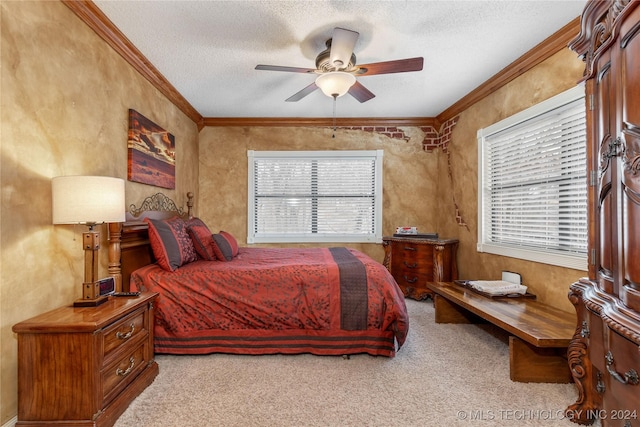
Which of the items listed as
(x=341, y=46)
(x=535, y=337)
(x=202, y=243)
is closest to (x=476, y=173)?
(x=535, y=337)

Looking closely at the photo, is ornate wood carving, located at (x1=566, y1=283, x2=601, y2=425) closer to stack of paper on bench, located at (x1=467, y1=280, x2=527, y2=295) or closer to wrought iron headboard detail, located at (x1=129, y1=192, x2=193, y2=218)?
stack of paper on bench, located at (x1=467, y1=280, x2=527, y2=295)

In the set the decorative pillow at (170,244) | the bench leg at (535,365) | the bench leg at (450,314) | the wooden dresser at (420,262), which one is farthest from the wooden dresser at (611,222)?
the decorative pillow at (170,244)

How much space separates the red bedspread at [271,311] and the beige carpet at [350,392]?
0.11 meters

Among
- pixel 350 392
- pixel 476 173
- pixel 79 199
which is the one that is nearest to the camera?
pixel 79 199

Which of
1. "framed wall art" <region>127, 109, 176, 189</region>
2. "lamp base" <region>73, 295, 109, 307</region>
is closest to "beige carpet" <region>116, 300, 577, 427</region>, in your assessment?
"lamp base" <region>73, 295, 109, 307</region>

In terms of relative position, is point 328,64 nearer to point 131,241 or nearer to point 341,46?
point 341,46

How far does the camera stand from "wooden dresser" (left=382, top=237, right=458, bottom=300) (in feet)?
12.5

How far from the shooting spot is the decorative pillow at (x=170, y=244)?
8.00 feet

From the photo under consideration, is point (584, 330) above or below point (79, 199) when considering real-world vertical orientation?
below

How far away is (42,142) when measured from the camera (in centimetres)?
175

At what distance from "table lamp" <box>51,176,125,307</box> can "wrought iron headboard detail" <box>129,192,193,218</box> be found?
1.07 meters

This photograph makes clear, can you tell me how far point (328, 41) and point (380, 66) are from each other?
1.52 feet

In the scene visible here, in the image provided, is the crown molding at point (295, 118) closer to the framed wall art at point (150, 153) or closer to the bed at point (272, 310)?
the framed wall art at point (150, 153)

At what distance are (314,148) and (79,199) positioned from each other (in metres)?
3.32
